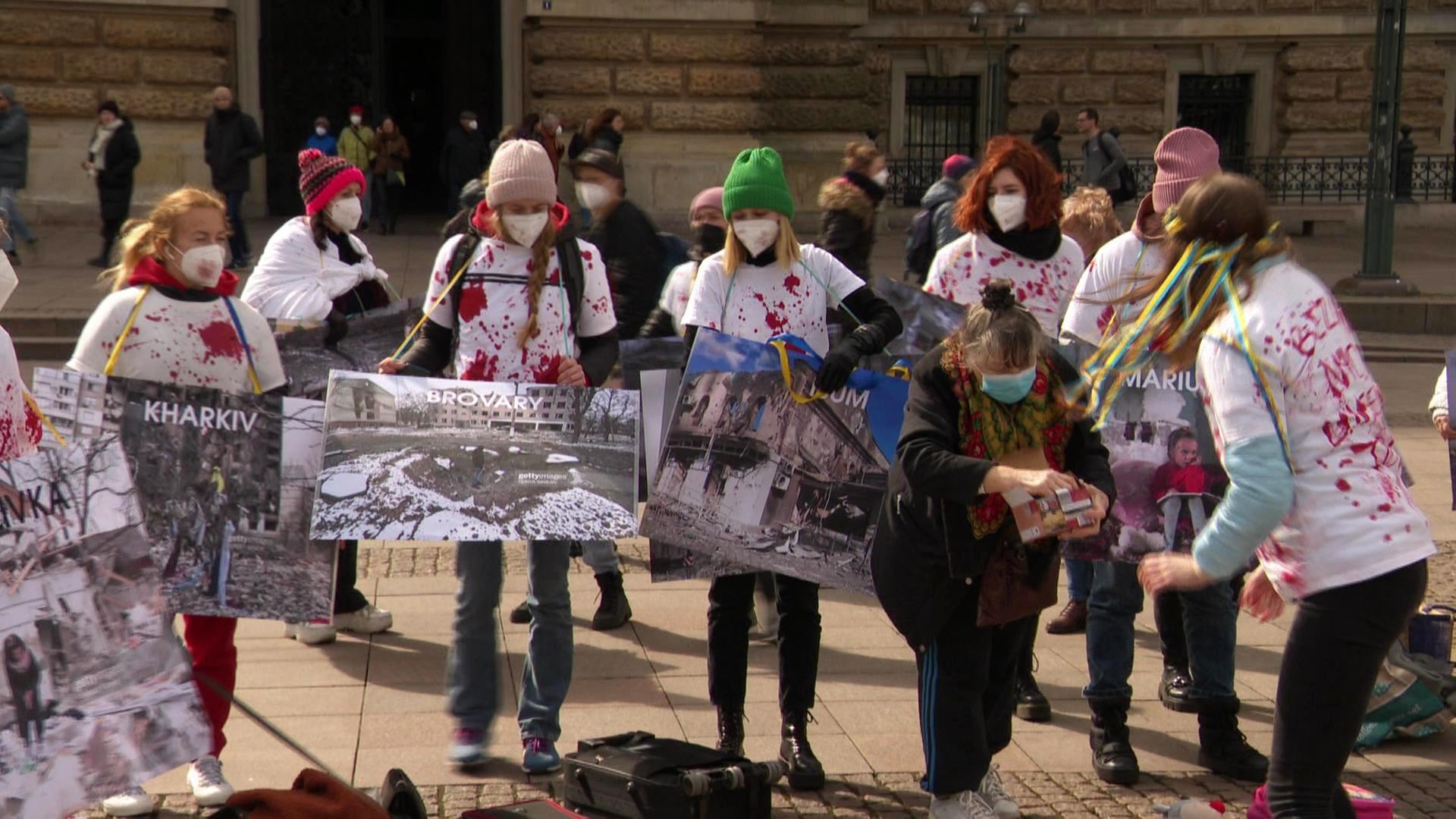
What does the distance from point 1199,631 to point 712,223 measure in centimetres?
248

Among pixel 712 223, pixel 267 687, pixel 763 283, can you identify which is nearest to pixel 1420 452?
pixel 712 223

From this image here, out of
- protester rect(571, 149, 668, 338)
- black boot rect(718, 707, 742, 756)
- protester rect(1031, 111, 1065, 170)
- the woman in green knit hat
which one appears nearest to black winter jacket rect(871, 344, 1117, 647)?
the woman in green knit hat

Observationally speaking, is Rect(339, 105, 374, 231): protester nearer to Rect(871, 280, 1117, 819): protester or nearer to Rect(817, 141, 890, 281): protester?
Rect(817, 141, 890, 281): protester

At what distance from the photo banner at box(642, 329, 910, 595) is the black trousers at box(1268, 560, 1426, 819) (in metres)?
1.63

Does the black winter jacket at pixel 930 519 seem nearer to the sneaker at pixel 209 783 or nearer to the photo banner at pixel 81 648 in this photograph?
the photo banner at pixel 81 648

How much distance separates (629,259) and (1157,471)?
2601mm

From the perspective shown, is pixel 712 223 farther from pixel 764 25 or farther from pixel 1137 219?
pixel 764 25

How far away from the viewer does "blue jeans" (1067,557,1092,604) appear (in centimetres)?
642

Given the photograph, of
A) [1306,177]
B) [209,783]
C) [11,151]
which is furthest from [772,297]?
[1306,177]

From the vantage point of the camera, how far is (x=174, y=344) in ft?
15.9

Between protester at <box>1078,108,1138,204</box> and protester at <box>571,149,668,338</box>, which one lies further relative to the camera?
protester at <box>1078,108,1138,204</box>

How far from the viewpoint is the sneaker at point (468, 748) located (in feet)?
16.6

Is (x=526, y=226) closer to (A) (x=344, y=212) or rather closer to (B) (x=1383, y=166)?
(A) (x=344, y=212)

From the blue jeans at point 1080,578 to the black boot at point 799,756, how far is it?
5.45 ft
